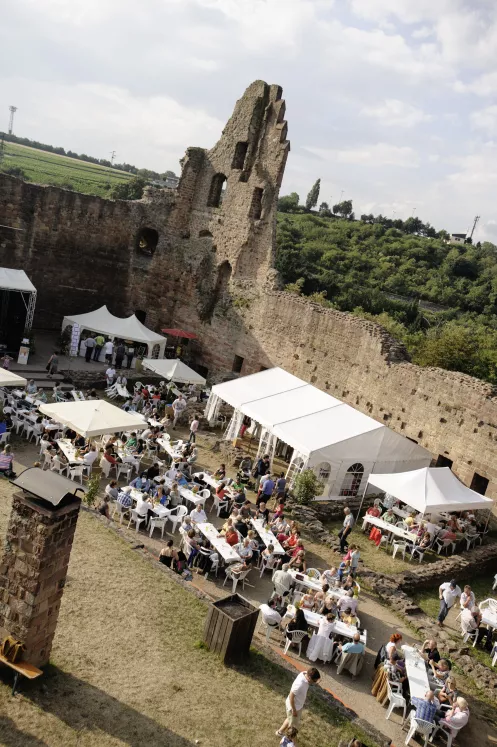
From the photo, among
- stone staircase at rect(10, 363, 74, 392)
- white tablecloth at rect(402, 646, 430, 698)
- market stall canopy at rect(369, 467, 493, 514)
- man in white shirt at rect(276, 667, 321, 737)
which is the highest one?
market stall canopy at rect(369, 467, 493, 514)

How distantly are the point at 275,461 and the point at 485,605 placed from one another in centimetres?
754

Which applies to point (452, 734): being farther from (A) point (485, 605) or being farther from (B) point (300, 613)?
(A) point (485, 605)

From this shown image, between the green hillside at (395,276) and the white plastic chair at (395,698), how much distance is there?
115 feet

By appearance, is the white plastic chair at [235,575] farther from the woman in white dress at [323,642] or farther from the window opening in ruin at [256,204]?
the window opening in ruin at [256,204]

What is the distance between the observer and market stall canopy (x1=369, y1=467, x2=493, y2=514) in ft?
46.1

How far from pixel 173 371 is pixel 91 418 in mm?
6404

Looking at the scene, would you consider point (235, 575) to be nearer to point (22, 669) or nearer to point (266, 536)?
point (266, 536)

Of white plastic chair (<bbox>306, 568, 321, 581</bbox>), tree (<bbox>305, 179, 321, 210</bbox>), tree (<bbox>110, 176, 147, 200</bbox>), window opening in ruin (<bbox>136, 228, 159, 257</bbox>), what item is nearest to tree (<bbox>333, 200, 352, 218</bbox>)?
tree (<bbox>305, 179, 321, 210</bbox>)

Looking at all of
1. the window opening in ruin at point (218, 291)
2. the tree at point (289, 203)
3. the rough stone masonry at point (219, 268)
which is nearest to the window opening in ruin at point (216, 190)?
the rough stone masonry at point (219, 268)

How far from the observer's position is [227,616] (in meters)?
8.90

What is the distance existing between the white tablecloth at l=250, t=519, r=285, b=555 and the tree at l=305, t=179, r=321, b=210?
88390 mm

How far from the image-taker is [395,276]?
217ft

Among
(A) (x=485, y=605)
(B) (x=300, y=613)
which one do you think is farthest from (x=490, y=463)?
(B) (x=300, y=613)

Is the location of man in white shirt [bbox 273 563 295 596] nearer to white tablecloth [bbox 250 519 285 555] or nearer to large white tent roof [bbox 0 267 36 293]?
white tablecloth [bbox 250 519 285 555]
